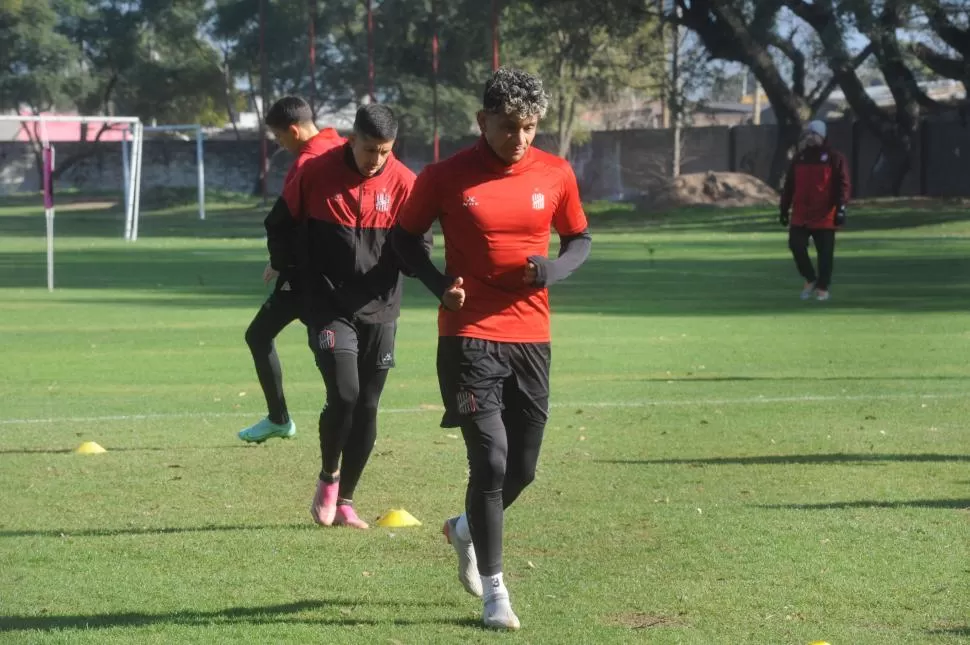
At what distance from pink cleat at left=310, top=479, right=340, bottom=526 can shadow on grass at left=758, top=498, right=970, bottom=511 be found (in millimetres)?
2040

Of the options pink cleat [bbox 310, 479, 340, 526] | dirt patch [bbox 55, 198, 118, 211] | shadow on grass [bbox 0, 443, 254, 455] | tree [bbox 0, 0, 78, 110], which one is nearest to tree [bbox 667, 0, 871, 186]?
dirt patch [bbox 55, 198, 118, 211]

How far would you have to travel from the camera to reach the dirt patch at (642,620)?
572 cm

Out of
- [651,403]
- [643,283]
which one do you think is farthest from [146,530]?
[643,283]

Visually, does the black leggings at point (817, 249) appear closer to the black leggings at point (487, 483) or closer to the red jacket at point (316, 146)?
the red jacket at point (316, 146)

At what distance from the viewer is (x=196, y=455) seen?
9.70 meters

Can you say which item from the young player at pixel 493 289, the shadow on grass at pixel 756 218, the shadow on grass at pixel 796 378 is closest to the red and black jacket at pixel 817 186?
the shadow on grass at pixel 796 378

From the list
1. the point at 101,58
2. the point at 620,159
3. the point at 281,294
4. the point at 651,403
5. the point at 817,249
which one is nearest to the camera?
the point at 281,294

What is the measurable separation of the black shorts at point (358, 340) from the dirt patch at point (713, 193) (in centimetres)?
4297

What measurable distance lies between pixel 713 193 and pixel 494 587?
4590 cm

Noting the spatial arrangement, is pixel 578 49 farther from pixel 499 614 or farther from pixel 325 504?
pixel 499 614

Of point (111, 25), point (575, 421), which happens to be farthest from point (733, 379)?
point (111, 25)

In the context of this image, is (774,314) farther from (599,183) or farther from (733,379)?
(599,183)

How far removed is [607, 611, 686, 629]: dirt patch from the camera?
18.8ft

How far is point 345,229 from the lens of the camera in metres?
7.51
